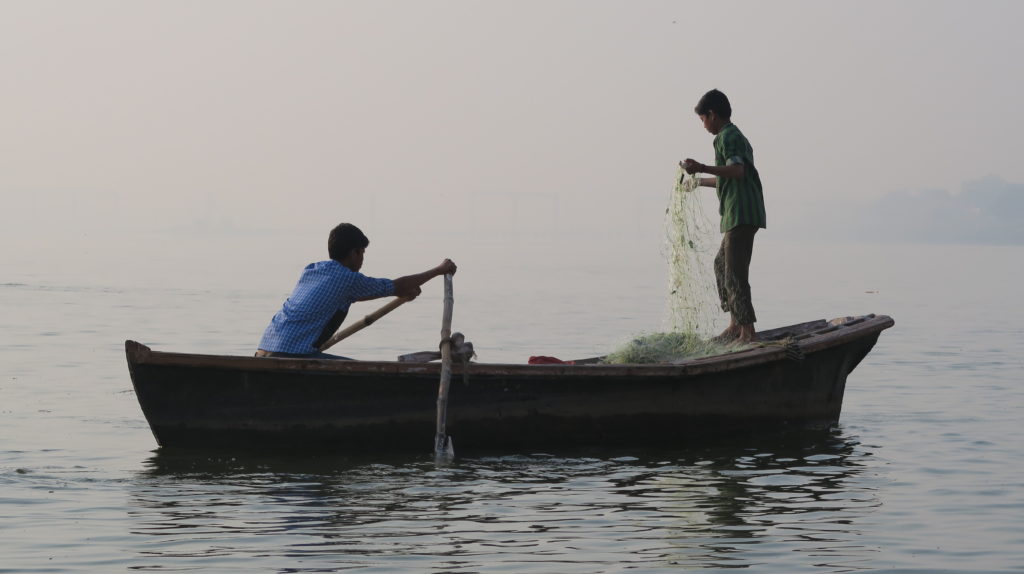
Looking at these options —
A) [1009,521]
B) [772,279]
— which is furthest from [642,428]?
[772,279]

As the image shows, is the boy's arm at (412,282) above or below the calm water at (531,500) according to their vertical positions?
above

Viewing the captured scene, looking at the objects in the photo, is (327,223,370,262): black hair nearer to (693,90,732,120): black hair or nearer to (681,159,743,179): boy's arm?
(681,159,743,179): boy's arm

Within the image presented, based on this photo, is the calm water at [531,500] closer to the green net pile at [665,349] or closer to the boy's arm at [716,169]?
the green net pile at [665,349]

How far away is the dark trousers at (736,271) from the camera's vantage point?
9.81 m

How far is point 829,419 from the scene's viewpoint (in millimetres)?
10859

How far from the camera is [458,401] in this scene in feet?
29.4

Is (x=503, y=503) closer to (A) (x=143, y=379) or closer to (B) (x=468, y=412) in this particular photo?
(B) (x=468, y=412)

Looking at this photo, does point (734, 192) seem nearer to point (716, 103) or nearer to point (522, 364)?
point (716, 103)

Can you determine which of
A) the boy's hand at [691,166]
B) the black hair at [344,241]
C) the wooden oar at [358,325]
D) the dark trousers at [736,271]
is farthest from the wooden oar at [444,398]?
the dark trousers at [736,271]

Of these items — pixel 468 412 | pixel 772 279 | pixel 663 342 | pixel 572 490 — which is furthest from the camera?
pixel 772 279

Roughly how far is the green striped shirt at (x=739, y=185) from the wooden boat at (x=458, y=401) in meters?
0.99

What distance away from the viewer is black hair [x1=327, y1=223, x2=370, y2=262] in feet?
28.7

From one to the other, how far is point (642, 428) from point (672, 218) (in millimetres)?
1808

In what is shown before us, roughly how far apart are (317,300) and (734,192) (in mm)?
3249
